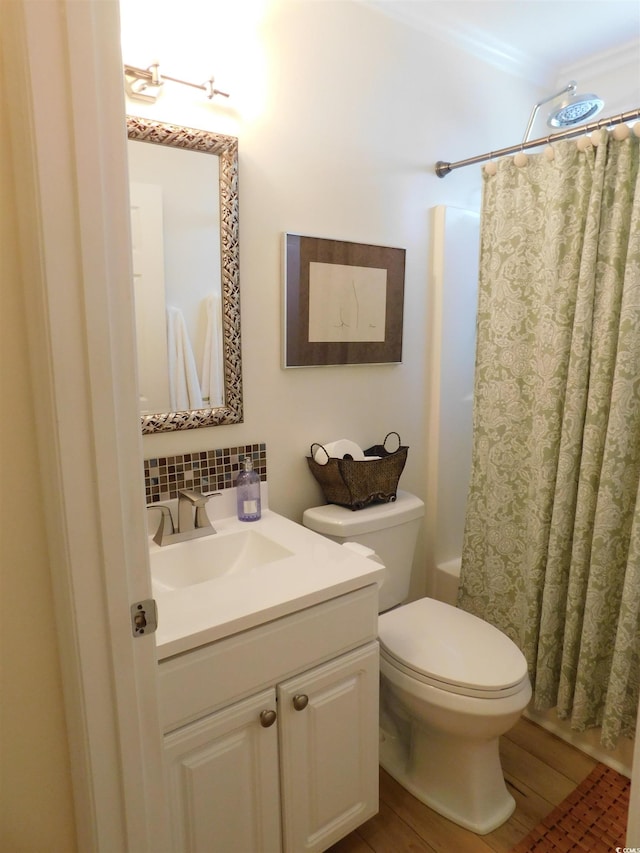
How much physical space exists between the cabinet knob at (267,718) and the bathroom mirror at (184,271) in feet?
2.63

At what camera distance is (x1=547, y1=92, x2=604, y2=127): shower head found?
183cm

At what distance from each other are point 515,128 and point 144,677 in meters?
2.52

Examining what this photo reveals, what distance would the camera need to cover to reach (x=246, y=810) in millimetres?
1196

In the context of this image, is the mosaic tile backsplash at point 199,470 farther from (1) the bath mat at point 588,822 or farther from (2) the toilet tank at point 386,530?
(1) the bath mat at point 588,822

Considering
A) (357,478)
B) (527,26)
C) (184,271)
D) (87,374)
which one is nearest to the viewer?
(87,374)

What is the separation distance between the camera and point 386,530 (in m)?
1.85

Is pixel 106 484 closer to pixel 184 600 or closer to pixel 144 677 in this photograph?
pixel 144 677

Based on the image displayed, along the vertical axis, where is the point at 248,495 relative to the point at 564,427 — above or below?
below

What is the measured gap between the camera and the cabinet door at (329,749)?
1249 millimetres

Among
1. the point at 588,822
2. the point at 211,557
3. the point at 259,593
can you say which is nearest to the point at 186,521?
the point at 211,557

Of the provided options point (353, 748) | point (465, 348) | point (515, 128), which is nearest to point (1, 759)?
point (353, 748)

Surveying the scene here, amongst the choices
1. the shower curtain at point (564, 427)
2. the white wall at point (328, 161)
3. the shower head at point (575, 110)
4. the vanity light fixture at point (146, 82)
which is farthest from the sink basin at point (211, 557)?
the shower head at point (575, 110)

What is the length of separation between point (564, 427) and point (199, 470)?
117 centimetres

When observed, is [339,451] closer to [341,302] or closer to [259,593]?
[341,302]
